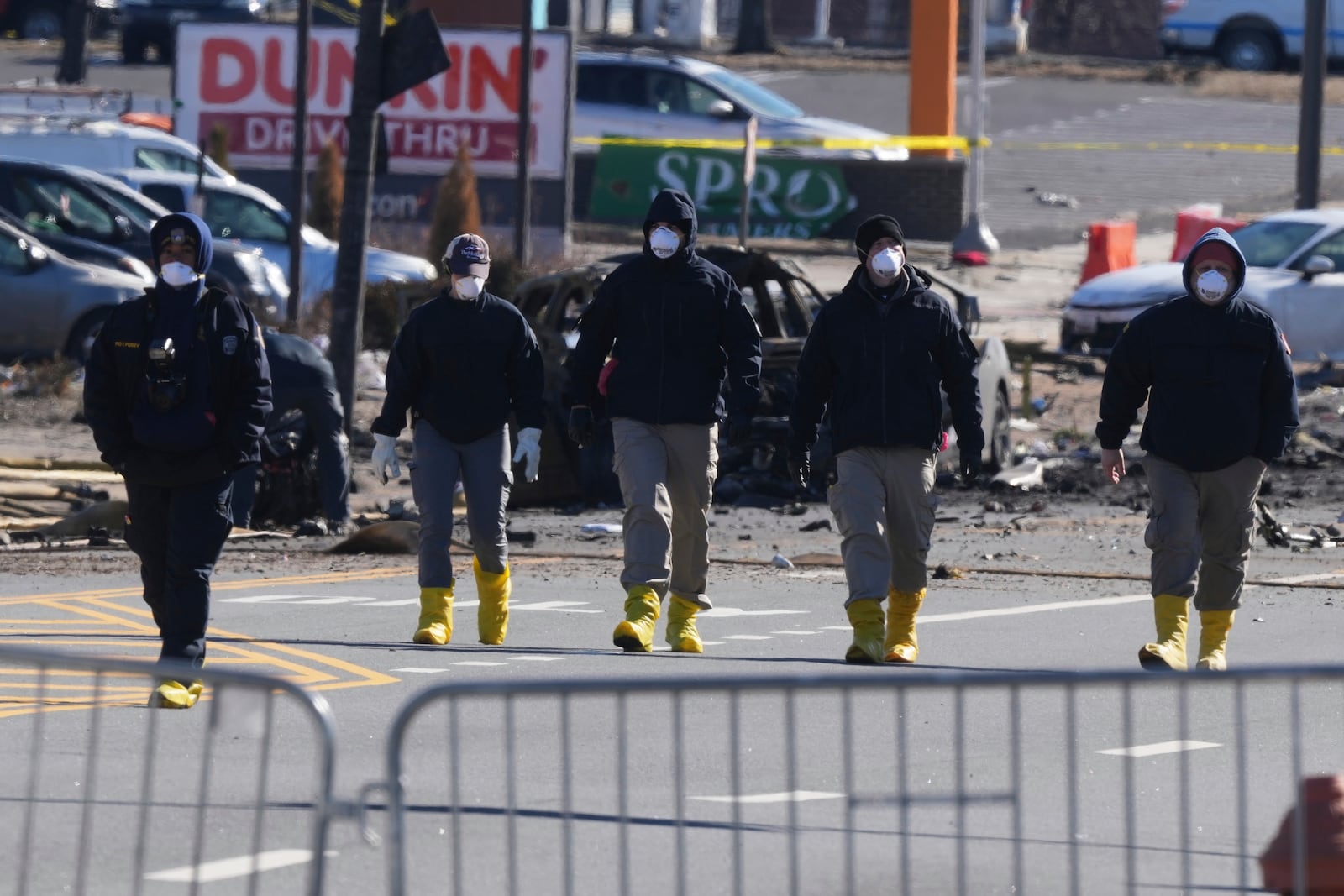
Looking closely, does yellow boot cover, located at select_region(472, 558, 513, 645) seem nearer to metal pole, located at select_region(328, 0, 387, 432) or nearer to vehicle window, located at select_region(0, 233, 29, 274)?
metal pole, located at select_region(328, 0, 387, 432)

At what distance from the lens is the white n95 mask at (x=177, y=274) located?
8.12m

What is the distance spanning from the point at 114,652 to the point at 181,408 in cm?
188

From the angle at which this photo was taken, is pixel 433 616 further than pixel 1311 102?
No

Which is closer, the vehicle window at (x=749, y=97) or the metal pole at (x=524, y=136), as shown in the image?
the metal pole at (x=524, y=136)

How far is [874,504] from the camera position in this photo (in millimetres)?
9094

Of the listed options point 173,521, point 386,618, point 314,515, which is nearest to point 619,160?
point 314,515

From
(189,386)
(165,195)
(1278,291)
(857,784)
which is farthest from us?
(165,195)

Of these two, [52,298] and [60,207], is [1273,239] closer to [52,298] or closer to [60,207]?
[52,298]

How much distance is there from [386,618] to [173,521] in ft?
8.56

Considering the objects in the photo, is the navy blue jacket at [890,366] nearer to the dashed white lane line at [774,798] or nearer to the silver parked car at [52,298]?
the dashed white lane line at [774,798]

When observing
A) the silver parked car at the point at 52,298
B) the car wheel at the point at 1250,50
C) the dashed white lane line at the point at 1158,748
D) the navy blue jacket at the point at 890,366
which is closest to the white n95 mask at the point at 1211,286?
the navy blue jacket at the point at 890,366

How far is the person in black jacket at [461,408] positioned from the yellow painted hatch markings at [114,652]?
0.66 m

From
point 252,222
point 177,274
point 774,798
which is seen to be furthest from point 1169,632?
point 252,222

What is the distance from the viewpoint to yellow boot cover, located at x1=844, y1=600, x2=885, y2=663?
9.12m
